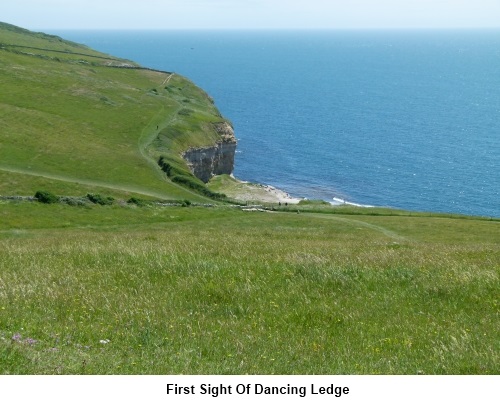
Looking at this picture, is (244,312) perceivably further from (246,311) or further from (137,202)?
(137,202)

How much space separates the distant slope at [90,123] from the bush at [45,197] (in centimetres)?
522

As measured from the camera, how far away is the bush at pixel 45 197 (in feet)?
214

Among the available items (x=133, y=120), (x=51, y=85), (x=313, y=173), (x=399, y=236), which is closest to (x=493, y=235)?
(x=399, y=236)

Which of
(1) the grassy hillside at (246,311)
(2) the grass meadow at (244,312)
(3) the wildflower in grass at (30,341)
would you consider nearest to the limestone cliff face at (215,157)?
(1) the grassy hillside at (246,311)

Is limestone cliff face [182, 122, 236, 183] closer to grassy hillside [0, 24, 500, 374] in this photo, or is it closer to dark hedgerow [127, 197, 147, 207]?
dark hedgerow [127, 197, 147, 207]

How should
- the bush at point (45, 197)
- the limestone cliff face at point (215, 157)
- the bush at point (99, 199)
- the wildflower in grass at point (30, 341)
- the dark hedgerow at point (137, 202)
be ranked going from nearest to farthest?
the wildflower in grass at point (30, 341) → the bush at point (45, 197) → the bush at point (99, 199) → the dark hedgerow at point (137, 202) → the limestone cliff face at point (215, 157)

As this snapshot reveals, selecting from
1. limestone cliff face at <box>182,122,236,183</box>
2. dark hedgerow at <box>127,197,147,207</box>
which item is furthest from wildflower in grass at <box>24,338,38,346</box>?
limestone cliff face at <box>182,122,236,183</box>

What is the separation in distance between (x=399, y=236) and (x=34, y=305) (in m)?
44.0

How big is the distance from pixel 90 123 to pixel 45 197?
50215 mm

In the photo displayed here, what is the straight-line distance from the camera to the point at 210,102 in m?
168

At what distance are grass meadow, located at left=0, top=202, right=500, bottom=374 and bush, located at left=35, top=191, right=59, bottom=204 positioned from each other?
1724 inches

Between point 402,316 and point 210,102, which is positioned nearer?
point 402,316

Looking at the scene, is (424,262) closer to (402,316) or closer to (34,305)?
(402,316)

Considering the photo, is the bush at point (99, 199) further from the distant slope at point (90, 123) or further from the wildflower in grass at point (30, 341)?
the wildflower in grass at point (30, 341)
